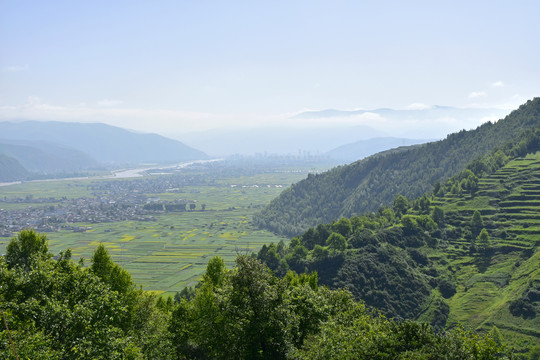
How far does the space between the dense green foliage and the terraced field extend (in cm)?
4654

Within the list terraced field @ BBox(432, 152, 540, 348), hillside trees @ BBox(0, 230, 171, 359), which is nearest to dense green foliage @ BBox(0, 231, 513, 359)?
hillside trees @ BBox(0, 230, 171, 359)

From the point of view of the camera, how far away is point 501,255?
321ft

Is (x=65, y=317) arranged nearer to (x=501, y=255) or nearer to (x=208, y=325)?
(x=208, y=325)

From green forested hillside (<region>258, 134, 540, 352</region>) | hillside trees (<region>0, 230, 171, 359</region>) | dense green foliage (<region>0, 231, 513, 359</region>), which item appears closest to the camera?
hillside trees (<region>0, 230, 171, 359</region>)

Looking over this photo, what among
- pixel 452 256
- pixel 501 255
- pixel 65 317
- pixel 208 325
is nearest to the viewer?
pixel 65 317

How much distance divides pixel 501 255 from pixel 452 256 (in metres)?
11.3

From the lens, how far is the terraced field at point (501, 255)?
73125mm

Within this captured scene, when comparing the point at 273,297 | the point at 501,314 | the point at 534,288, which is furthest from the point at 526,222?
the point at 273,297

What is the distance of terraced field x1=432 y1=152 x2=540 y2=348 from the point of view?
240 feet

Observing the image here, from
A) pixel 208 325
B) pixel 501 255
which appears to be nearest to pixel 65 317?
pixel 208 325

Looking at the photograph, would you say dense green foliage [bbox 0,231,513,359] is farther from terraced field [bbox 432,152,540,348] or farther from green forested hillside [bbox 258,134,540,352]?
terraced field [bbox 432,152,540,348]

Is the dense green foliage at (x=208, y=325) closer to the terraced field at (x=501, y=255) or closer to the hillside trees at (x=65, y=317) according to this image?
the hillside trees at (x=65, y=317)

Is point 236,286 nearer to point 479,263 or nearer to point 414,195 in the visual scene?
point 479,263

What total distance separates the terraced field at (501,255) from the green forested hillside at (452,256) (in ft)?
0.71
